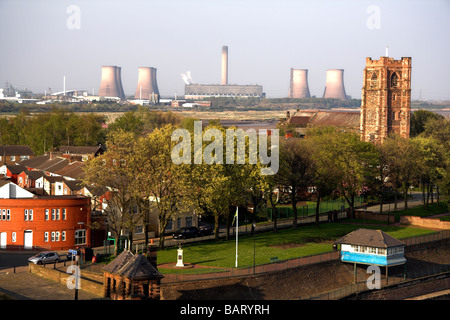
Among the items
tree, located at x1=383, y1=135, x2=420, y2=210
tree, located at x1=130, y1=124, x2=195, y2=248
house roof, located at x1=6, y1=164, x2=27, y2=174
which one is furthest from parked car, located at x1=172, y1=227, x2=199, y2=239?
house roof, located at x1=6, y1=164, x2=27, y2=174

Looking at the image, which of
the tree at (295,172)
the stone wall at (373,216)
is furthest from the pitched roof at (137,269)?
the stone wall at (373,216)

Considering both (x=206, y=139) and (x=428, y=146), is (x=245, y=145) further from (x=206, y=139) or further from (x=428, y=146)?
(x=428, y=146)

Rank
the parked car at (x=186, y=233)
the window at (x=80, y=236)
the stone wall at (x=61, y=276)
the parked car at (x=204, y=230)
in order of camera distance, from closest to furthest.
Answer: the stone wall at (x=61, y=276) < the window at (x=80, y=236) < the parked car at (x=186, y=233) < the parked car at (x=204, y=230)

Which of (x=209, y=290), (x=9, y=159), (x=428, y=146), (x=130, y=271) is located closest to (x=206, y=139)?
(x=209, y=290)

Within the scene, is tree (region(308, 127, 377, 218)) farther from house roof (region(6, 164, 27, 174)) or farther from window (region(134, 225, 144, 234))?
house roof (region(6, 164, 27, 174))

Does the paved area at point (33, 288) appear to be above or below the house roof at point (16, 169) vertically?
below

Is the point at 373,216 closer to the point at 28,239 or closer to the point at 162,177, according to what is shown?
the point at 162,177

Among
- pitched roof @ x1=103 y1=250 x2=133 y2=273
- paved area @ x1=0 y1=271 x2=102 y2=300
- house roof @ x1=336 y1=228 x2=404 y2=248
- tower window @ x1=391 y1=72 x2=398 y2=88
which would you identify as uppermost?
tower window @ x1=391 y1=72 x2=398 y2=88

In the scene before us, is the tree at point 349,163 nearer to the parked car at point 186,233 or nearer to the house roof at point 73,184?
the parked car at point 186,233
